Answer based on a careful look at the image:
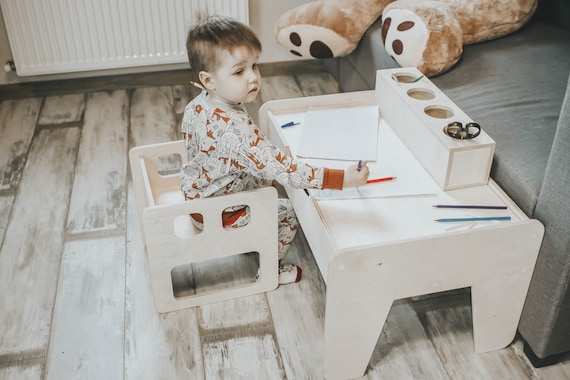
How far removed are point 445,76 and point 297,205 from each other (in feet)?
2.11

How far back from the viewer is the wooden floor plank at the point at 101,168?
181cm

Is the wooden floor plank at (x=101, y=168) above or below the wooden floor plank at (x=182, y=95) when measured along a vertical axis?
above

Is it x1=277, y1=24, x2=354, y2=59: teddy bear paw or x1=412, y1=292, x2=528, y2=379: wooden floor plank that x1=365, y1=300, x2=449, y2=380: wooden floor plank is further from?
x1=277, y1=24, x2=354, y2=59: teddy bear paw

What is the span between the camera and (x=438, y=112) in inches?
56.7

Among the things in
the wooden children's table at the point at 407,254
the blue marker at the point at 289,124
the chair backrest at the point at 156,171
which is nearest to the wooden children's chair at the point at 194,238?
the chair backrest at the point at 156,171

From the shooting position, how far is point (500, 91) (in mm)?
1594

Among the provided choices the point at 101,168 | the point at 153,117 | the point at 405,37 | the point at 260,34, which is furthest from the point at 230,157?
the point at 260,34

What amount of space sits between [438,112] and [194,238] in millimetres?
620

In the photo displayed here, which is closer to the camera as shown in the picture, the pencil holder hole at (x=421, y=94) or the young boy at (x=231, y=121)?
the young boy at (x=231, y=121)

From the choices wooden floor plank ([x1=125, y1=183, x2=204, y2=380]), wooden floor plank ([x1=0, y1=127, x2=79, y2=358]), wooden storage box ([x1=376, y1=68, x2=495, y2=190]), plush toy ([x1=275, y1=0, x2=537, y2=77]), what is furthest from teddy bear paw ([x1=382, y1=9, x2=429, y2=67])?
wooden floor plank ([x1=0, y1=127, x2=79, y2=358])

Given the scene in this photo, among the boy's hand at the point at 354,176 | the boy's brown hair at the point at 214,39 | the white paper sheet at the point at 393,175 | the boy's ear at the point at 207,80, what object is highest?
the boy's brown hair at the point at 214,39

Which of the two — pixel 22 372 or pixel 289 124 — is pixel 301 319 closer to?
pixel 289 124

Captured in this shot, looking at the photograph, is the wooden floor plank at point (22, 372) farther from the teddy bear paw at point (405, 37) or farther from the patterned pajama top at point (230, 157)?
the teddy bear paw at point (405, 37)

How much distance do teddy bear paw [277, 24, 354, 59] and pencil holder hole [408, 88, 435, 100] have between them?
0.65m
